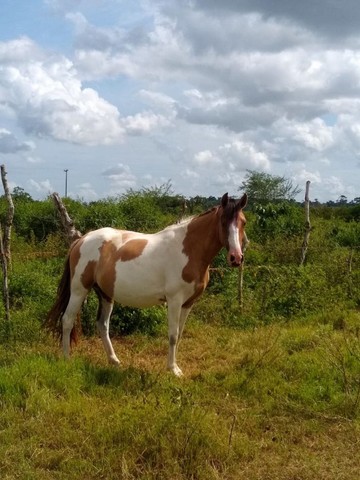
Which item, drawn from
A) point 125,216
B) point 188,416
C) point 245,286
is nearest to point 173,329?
point 188,416

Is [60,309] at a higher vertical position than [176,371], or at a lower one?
higher

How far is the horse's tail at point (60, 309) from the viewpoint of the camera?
6848mm

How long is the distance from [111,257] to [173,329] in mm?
1168

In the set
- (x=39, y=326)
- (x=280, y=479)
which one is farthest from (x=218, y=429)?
(x=39, y=326)

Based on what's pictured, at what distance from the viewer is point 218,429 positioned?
421cm

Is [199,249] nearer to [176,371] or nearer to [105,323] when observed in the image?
[176,371]

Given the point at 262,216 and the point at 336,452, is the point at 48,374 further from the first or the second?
the point at 262,216

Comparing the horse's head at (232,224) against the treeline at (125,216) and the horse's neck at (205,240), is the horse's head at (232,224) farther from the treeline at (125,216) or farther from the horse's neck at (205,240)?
the treeline at (125,216)

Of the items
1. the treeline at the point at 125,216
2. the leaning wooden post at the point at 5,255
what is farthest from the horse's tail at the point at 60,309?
the treeline at the point at 125,216

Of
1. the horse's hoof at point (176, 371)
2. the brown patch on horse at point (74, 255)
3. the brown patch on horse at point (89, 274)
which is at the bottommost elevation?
the horse's hoof at point (176, 371)

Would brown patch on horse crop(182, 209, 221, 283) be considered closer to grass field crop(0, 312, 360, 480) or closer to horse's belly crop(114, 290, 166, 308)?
horse's belly crop(114, 290, 166, 308)

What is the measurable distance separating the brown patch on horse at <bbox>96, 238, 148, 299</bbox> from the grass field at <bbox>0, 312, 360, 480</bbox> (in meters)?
0.98

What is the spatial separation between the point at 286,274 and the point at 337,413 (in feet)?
16.3

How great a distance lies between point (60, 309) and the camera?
6.91 metres
